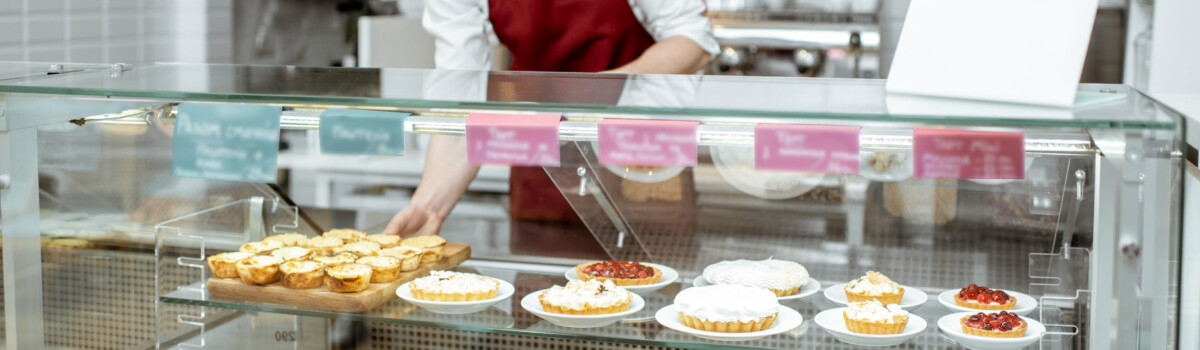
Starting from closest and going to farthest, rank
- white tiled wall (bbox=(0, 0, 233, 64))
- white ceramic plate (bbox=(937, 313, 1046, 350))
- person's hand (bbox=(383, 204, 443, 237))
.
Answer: white ceramic plate (bbox=(937, 313, 1046, 350))
person's hand (bbox=(383, 204, 443, 237))
white tiled wall (bbox=(0, 0, 233, 64))

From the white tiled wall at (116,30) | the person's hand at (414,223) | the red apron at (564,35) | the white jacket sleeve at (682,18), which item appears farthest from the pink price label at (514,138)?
the white tiled wall at (116,30)

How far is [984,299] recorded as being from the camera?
138cm

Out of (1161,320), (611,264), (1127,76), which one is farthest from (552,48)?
(1127,76)

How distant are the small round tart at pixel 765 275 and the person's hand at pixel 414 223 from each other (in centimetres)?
53

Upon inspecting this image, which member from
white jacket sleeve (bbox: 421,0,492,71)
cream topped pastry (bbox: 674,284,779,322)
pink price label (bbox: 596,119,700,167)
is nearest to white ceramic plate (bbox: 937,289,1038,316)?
cream topped pastry (bbox: 674,284,779,322)

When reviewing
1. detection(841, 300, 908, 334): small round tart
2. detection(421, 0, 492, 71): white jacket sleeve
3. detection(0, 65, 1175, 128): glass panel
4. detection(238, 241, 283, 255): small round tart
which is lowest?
detection(841, 300, 908, 334): small round tart

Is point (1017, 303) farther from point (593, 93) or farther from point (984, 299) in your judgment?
point (593, 93)

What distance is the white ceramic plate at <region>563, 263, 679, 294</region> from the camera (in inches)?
57.8

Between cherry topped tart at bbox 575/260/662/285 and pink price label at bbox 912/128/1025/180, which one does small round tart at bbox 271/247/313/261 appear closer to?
cherry topped tart at bbox 575/260/662/285

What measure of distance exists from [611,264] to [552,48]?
0.91 meters

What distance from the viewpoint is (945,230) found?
1.49m

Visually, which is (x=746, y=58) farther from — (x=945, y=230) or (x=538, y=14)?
Answer: (x=945, y=230)

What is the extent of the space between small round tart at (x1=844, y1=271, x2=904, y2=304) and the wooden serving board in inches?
25.0

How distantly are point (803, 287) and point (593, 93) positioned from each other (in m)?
0.50
